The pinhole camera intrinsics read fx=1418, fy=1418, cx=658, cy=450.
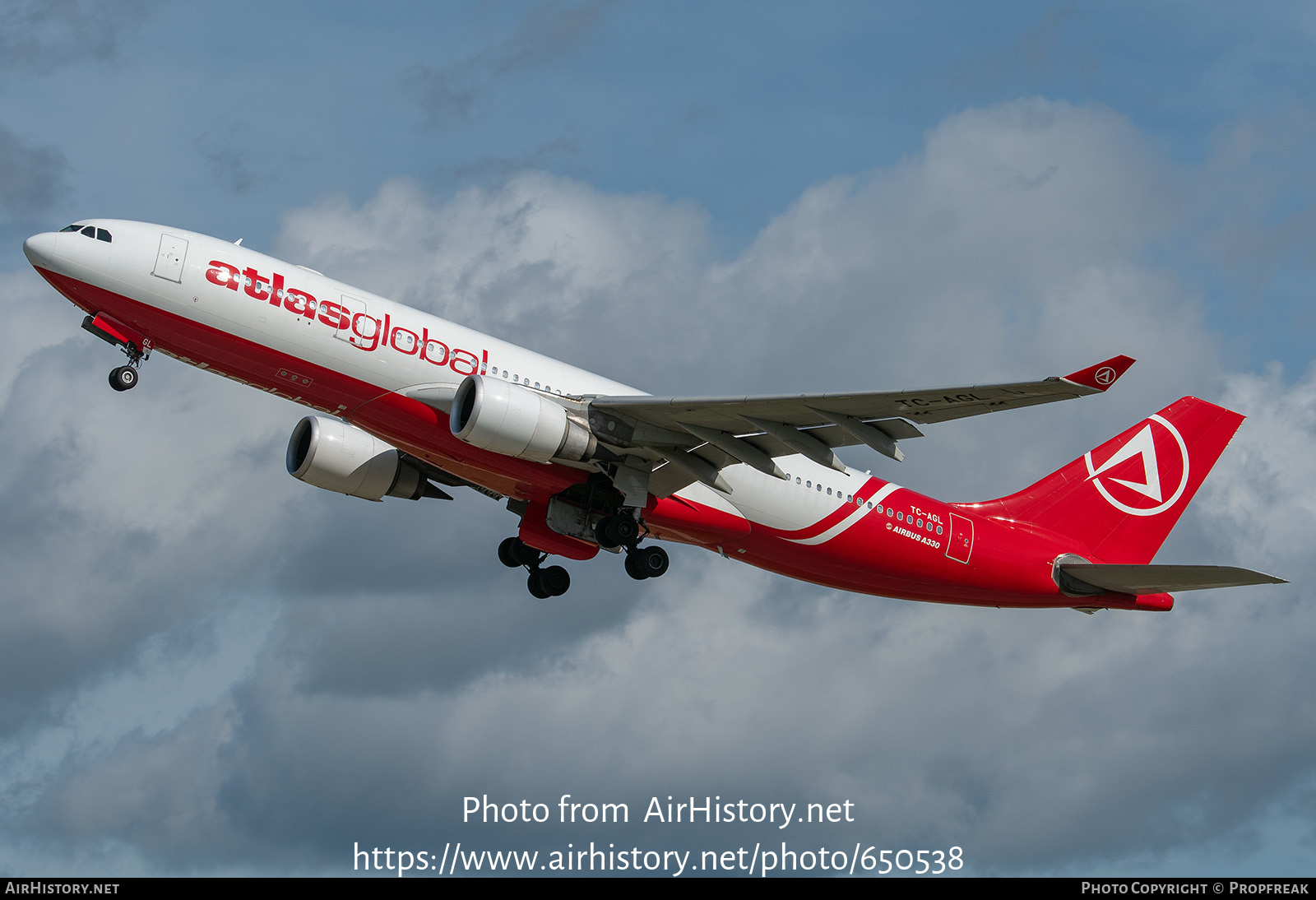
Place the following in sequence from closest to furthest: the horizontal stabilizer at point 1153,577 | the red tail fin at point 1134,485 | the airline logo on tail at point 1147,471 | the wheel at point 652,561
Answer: the horizontal stabilizer at point 1153,577
the wheel at point 652,561
the red tail fin at point 1134,485
the airline logo on tail at point 1147,471

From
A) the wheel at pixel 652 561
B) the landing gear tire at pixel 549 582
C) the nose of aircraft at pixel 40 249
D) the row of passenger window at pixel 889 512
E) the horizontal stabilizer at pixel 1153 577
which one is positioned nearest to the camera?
the nose of aircraft at pixel 40 249

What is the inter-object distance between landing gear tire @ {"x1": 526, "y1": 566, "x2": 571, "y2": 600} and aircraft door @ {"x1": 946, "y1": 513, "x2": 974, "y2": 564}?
436 inches

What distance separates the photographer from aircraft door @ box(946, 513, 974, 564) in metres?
39.7

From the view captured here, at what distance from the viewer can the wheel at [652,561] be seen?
37188 mm

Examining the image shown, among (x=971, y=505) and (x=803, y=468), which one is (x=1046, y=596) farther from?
(x=803, y=468)

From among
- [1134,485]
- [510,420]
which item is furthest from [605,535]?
[1134,485]

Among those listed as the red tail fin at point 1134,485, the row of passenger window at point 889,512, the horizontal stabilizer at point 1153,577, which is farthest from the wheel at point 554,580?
the horizontal stabilizer at point 1153,577

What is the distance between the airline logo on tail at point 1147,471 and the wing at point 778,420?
47.9ft

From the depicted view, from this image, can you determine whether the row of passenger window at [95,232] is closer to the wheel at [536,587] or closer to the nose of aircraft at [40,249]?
the nose of aircraft at [40,249]

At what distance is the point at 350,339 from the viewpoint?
32.6 metres

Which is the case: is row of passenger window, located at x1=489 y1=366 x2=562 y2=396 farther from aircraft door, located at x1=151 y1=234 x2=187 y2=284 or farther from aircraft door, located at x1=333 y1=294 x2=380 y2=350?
aircraft door, located at x1=151 y1=234 x2=187 y2=284

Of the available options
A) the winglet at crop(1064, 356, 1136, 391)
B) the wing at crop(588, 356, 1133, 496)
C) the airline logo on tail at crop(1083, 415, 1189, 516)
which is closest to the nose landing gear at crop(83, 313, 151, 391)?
the wing at crop(588, 356, 1133, 496)
